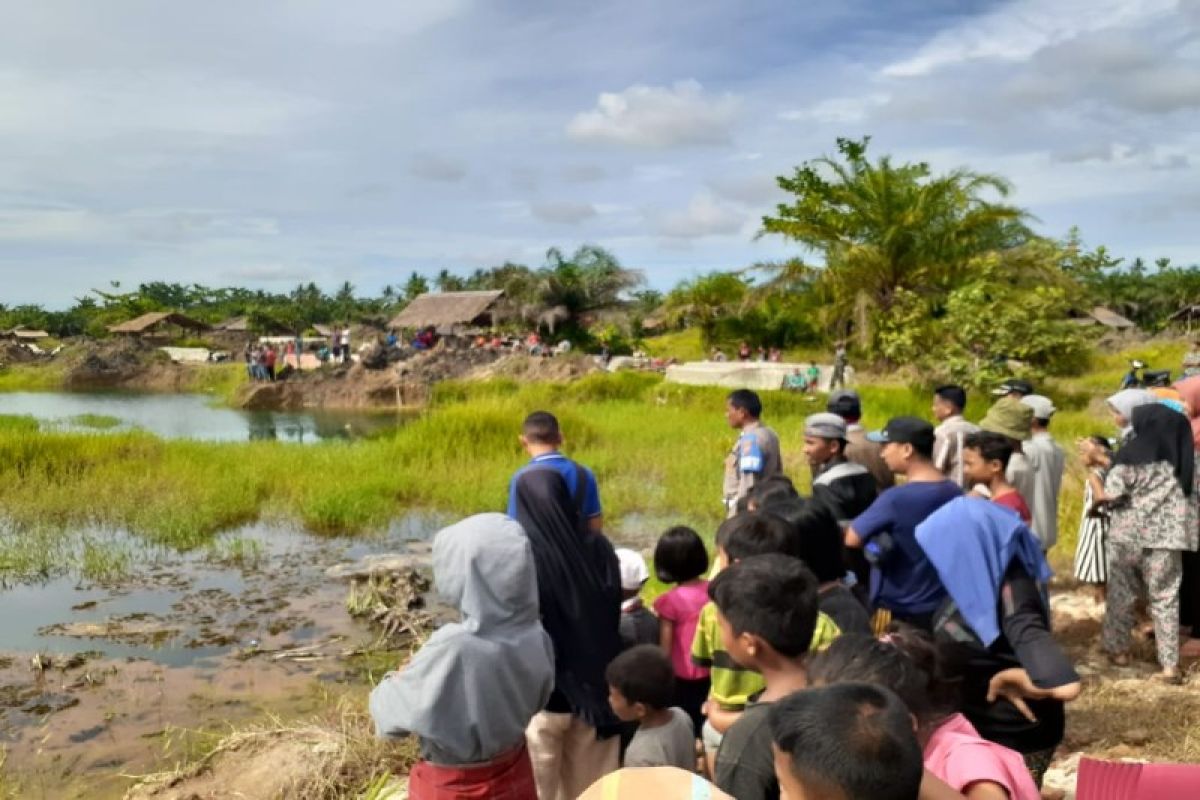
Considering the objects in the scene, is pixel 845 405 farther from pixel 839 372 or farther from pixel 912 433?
pixel 839 372

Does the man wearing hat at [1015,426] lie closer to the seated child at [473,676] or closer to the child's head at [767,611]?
the child's head at [767,611]

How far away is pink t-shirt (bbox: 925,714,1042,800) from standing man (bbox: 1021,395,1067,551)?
3.37m

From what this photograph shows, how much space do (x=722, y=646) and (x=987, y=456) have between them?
166cm

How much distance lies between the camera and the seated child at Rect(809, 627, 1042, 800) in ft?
5.36

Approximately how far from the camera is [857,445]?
4.38 m

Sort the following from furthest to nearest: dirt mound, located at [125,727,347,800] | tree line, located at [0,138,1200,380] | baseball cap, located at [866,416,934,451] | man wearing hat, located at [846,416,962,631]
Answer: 1. tree line, located at [0,138,1200,380]
2. dirt mound, located at [125,727,347,800]
3. baseball cap, located at [866,416,934,451]
4. man wearing hat, located at [846,416,962,631]

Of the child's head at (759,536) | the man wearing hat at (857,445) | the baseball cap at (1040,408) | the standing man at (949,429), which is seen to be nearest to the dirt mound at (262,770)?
the child's head at (759,536)

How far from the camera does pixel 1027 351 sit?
16.0 meters

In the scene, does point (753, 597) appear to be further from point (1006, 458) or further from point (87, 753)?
point (87, 753)

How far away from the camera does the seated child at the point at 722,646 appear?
90.0 inches

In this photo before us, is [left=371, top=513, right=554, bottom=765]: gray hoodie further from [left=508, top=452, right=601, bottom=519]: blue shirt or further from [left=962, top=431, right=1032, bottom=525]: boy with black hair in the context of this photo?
[left=962, top=431, right=1032, bottom=525]: boy with black hair

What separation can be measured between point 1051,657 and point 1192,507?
7.75ft

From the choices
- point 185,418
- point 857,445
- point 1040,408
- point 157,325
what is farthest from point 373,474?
point 157,325

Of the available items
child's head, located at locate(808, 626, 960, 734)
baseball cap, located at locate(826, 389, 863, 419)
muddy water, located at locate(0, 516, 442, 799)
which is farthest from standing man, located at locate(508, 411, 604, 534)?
muddy water, located at locate(0, 516, 442, 799)
